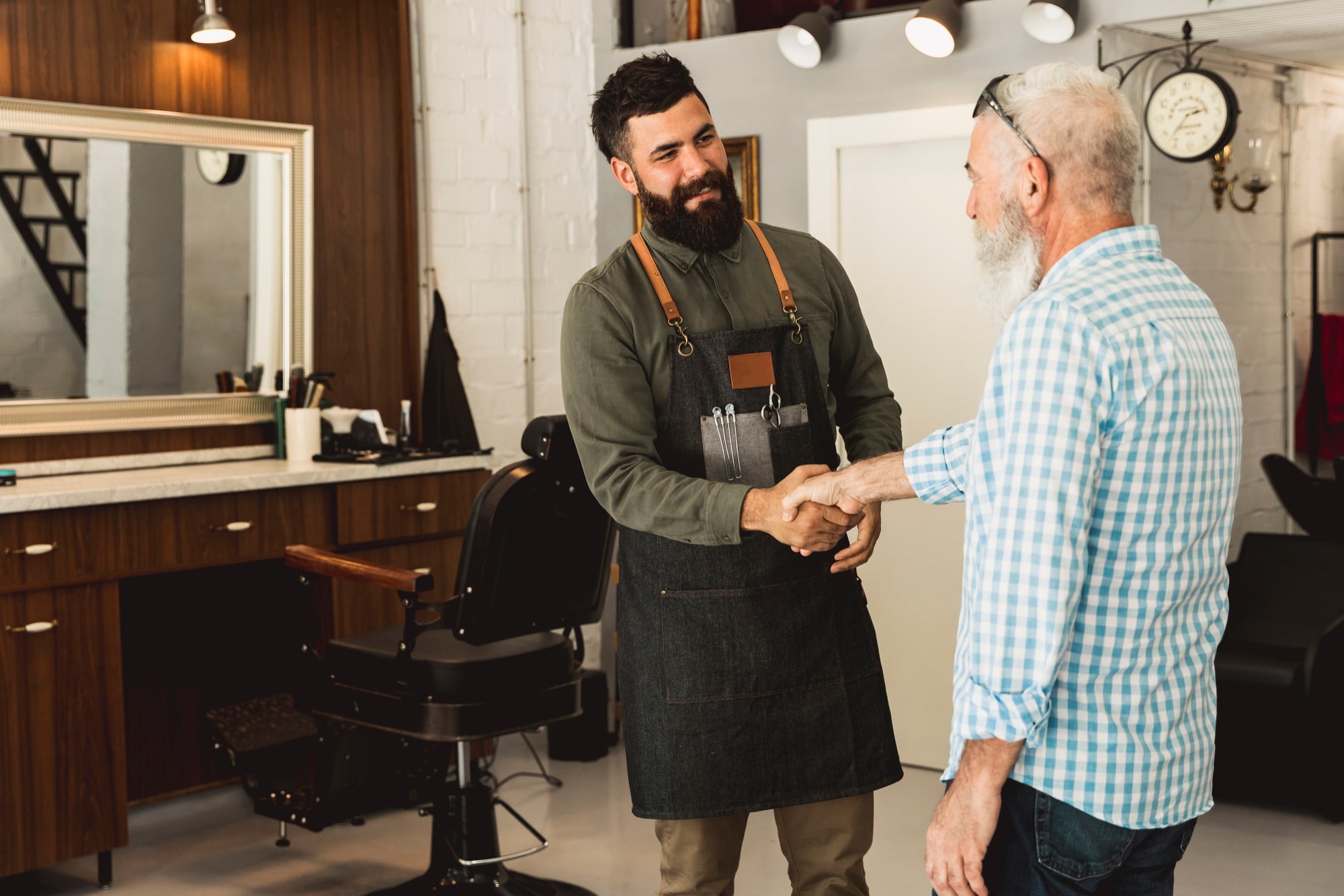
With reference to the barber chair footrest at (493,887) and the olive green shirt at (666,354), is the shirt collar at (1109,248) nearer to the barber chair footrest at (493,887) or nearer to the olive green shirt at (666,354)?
the olive green shirt at (666,354)

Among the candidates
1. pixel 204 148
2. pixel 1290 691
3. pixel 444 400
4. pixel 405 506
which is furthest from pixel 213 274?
pixel 1290 691

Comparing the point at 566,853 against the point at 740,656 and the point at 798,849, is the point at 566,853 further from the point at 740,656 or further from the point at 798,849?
the point at 740,656

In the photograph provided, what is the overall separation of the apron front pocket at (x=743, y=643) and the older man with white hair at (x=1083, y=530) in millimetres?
594

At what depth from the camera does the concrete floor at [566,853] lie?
3211 mm

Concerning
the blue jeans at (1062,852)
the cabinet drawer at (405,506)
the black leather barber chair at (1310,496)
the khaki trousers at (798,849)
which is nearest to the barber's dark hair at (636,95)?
the khaki trousers at (798,849)

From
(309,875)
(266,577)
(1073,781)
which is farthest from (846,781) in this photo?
(266,577)

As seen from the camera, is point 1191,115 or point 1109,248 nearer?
point 1109,248

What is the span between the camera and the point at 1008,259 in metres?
1.48

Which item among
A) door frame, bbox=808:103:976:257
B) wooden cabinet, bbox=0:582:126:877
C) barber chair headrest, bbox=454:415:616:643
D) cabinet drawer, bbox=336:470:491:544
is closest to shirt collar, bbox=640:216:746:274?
barber chair headrest, bbox=454:415:616:643

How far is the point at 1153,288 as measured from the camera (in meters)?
1.34

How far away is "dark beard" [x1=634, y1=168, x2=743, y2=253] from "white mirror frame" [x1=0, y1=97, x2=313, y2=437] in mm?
2140

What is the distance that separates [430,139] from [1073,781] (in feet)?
11.5

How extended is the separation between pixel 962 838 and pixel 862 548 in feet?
2.31

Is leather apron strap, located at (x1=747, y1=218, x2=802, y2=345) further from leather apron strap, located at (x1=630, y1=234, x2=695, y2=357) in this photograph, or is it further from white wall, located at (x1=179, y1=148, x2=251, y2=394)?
white wall, located at (x1=179, y1=148, x2=251, y2=394)
